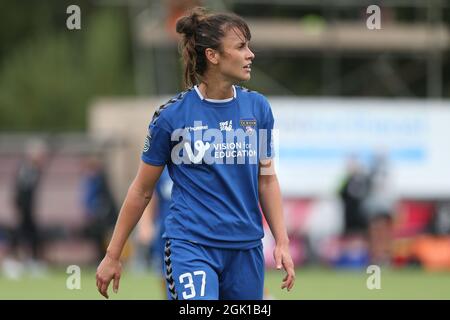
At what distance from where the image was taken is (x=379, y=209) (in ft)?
68.6

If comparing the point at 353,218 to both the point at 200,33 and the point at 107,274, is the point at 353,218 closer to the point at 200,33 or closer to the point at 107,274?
the point at 200,33

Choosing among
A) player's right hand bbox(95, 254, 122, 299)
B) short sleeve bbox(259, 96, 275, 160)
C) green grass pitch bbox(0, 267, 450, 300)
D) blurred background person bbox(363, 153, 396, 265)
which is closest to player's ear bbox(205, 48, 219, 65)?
short sleeve bbox(259, 96, 275, 160)

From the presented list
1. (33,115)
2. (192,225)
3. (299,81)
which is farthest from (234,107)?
(33,115)

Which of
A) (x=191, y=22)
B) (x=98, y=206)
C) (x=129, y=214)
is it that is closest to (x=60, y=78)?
(x=98, y=206)

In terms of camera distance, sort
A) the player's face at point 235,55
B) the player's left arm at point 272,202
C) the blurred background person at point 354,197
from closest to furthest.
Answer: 1. the player's face at point 235,55
2. the player's left arm at point 272,202
3. the blurred background person at point 354,197

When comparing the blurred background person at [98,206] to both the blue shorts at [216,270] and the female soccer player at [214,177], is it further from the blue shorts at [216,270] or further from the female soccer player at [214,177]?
the blue shorts at [216,270]

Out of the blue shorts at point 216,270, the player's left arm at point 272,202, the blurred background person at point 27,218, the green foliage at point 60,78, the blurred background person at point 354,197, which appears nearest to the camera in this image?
the blue shorts at point 216,270

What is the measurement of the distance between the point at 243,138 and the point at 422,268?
14927mm

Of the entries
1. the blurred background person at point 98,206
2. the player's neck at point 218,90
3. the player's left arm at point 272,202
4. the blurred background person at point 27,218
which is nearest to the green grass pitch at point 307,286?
the blurred background person at point 27,218

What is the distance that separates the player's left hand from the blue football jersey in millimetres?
147

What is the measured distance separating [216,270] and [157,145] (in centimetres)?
77

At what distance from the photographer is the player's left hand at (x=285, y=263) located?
256 inches

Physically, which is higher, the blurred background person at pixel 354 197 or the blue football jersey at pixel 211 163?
the blue football jersey at pixel 211 163

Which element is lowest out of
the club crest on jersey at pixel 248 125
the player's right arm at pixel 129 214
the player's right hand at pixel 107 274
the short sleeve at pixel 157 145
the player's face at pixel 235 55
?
the player's right hand at pixel 107 274
